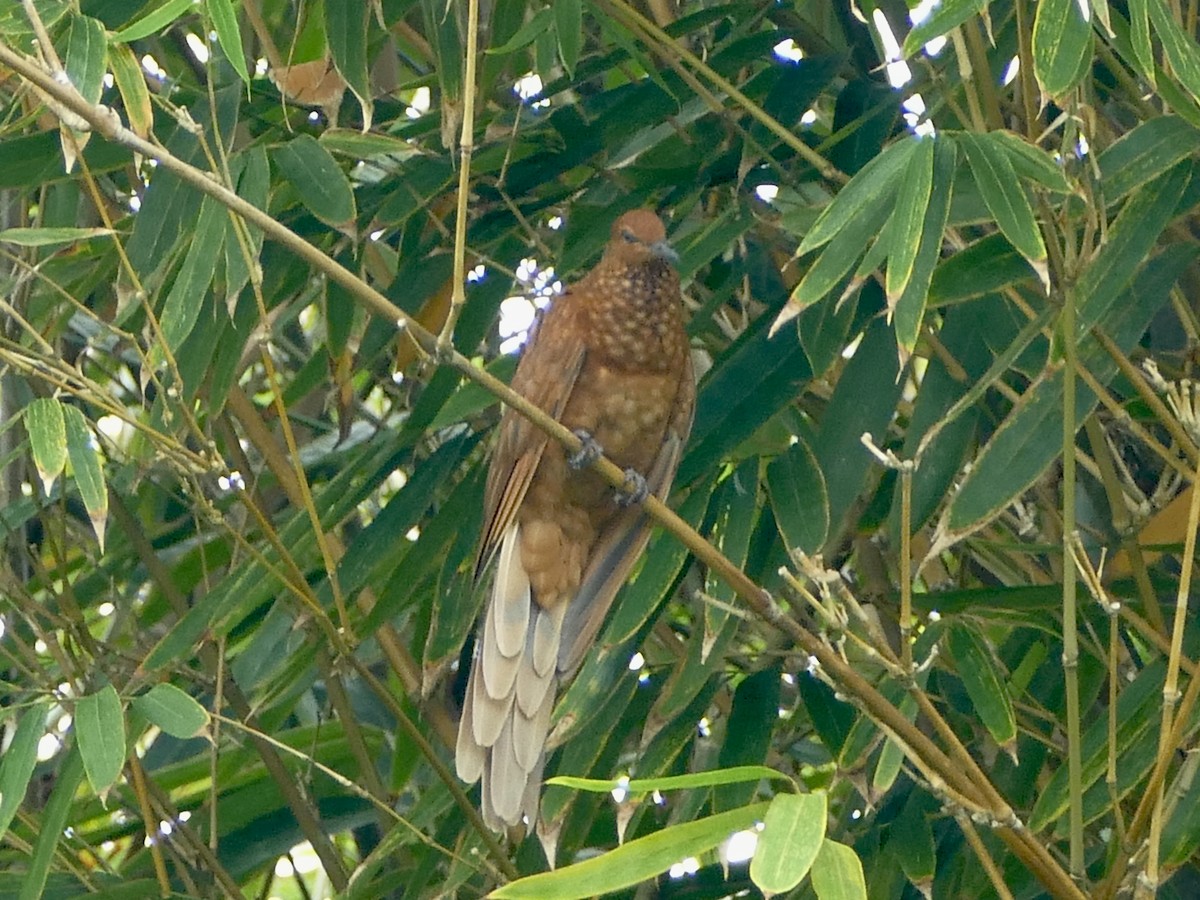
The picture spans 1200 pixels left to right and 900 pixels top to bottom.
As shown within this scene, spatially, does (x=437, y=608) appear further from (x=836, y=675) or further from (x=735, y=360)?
(x=836, y=675)

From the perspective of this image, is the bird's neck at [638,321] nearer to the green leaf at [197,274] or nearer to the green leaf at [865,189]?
the green leaf at [197,274]

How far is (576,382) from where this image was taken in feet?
8.49

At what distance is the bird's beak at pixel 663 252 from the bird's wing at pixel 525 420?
23 cm

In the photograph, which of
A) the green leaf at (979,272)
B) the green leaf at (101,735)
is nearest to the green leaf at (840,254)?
the green leaf at (979,272)

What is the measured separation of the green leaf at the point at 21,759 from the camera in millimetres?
1860

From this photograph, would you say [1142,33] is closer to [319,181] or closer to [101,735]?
[319,181]

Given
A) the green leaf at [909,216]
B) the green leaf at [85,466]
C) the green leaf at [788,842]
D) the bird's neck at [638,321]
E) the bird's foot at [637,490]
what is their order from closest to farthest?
the green leaf at [788,842] < the green leaf at [909,216] < the green leaf at [85,466] < the bird's foot at [637,490] < the bird's neck at [638,321]

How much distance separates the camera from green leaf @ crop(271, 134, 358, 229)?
2098 millimetres

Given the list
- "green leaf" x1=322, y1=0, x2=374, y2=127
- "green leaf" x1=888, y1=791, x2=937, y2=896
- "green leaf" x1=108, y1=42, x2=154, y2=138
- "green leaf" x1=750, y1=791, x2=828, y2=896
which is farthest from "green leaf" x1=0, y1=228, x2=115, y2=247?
"green leaf" x1=888, y1=791, x2=937, y2=896

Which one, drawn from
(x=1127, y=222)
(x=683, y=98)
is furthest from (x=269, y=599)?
(x=1127, y=222)

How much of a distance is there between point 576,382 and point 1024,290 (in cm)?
76

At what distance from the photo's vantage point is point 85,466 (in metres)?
1.92

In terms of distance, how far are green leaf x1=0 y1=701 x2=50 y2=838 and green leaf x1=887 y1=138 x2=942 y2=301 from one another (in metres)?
1.06

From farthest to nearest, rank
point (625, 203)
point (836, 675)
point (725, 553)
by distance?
point (625, 203)
point (725, 553)
point (836, 675)
